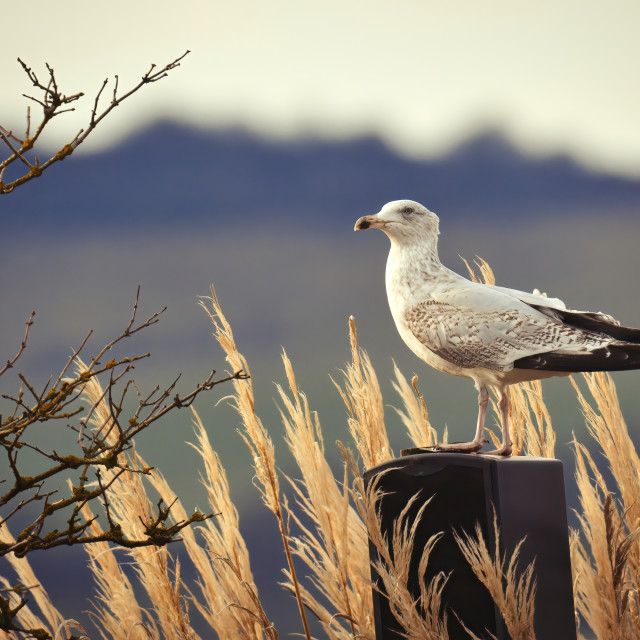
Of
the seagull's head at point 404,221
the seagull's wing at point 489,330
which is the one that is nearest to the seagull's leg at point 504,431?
the seagull's wing at point 489,330

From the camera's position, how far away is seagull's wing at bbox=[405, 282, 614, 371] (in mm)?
1645

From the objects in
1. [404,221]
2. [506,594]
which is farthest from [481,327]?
[506,594]

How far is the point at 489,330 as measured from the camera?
1677 millimetres

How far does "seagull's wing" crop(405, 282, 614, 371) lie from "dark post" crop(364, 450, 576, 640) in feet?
0.76

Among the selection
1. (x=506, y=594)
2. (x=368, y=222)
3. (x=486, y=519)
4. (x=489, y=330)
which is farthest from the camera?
(x=368, y=222)

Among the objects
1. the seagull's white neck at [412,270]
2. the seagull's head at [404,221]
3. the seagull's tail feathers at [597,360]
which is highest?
the seagull's head at [404,221]

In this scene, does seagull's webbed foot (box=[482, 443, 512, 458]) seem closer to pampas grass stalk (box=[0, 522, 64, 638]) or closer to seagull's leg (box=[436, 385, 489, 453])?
seagull's leg (box=[436, 385, 489, 453])

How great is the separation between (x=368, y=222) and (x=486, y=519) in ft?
2.48

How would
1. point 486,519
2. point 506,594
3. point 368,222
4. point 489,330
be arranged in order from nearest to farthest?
point 506,594 → point 486,519 → point 489,330 → point 368,222

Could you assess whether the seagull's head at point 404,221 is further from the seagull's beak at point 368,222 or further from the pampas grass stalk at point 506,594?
the pampas grass stalk at point 506,594

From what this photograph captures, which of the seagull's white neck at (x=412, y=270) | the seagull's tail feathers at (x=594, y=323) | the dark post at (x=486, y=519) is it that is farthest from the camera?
the seagull's white neck at (x=412, y=270)

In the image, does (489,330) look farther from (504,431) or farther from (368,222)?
(368,222)

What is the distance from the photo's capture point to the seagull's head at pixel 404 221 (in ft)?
6.11

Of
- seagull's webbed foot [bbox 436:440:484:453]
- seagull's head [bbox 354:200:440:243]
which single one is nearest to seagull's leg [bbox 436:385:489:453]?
seagull's webbed foot [bbox 436:440:484:453]
